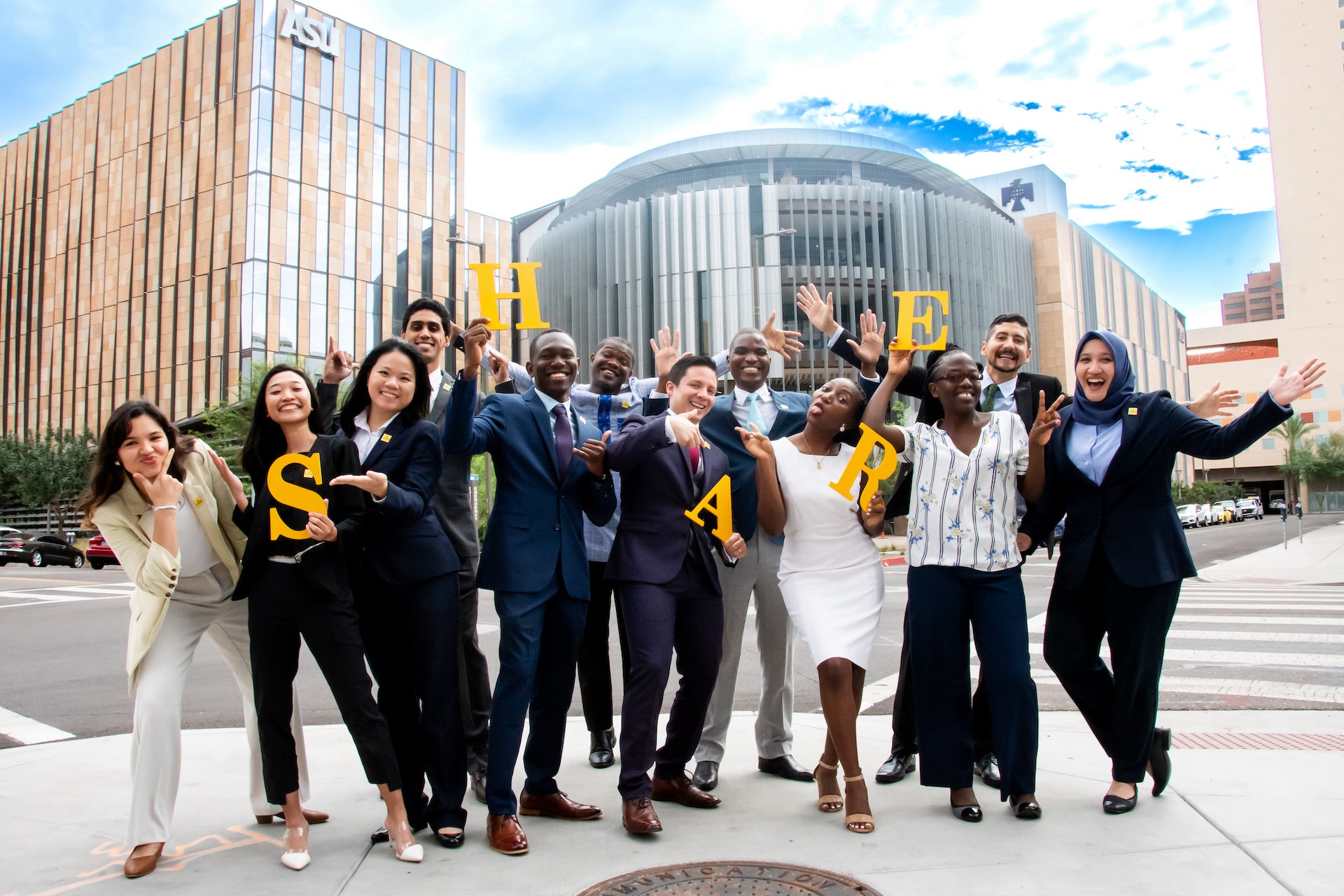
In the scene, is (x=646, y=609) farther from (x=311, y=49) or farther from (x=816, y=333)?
(x=311, y=49)

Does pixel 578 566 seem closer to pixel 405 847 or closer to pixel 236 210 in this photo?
pixel 405 847

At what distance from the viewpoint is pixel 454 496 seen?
4406mm

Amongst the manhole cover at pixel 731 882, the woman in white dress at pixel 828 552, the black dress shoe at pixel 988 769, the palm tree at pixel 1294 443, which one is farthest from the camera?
the palm tree at pixel 1294 443

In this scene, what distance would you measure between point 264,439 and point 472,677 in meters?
1.53

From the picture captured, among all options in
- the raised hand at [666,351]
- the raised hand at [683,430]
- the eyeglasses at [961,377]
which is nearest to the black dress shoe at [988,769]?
the eyeglasses at [961,377]

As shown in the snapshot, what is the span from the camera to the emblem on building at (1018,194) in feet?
303

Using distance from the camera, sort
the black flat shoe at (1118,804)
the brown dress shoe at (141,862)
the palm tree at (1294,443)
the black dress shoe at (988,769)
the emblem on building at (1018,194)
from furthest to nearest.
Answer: the emblem on building at (1018,194) < the palm tree at (1294,443) < the black dress shoe at (988,769) < the black flat shoe at (1118,804) < the brown dress shoe at (141,862)

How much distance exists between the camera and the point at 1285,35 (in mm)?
84625

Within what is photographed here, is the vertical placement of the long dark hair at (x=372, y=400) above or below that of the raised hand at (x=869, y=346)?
below

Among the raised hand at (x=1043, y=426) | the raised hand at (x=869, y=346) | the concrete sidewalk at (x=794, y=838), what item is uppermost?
the raised hand at (x=869, y=346)

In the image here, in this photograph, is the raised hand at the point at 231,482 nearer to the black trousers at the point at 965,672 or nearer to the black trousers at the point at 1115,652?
the black trousers at the point at 965,672

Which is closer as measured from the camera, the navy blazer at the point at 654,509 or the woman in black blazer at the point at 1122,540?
the woman in black blazer at the point at 1122,540

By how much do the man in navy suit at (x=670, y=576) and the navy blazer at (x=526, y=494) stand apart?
18cm

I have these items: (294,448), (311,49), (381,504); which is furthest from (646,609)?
(311,49)
